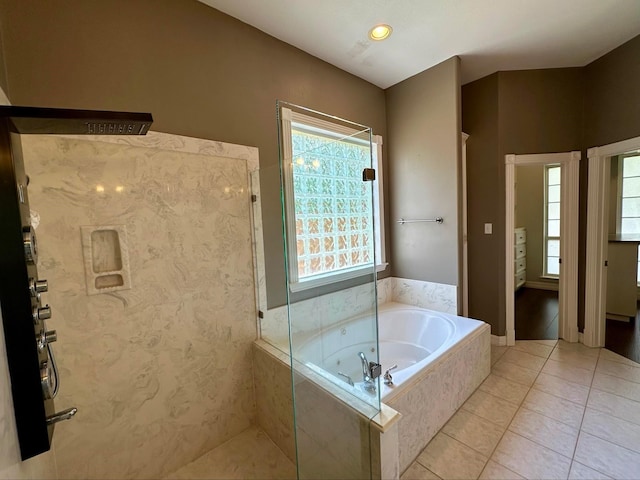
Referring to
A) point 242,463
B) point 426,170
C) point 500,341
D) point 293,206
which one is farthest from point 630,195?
point 242,463

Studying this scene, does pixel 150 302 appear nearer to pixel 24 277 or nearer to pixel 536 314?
pixel 24 277

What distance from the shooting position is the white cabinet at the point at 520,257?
4.83 meters

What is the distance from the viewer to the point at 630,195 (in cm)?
421

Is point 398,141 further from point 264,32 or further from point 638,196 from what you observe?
point 638,196

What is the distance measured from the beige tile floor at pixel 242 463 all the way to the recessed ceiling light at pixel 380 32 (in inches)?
120

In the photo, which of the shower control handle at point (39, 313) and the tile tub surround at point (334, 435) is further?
the tile tub surround at point (334, 435)

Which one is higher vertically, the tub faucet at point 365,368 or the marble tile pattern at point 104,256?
the marble tile pattern at point 104,256

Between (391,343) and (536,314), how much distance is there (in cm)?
256

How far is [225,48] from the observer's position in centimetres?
188

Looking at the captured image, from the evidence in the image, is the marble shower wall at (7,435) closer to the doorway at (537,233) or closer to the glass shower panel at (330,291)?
the glass shower panel at (330,291)

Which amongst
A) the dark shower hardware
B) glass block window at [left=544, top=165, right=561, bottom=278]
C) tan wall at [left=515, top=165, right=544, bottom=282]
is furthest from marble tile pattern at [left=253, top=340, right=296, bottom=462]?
glass block window at [left=544, top=165, right=561, bottom=278]

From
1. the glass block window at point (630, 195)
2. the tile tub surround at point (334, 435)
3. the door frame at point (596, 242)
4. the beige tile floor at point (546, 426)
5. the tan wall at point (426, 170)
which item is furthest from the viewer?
the glass block window at point (630, 195)

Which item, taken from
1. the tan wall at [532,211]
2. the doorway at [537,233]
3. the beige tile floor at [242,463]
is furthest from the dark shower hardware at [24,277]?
the tan wall at [532,211]

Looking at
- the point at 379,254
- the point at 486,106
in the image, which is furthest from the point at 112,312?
the point at 486,106
